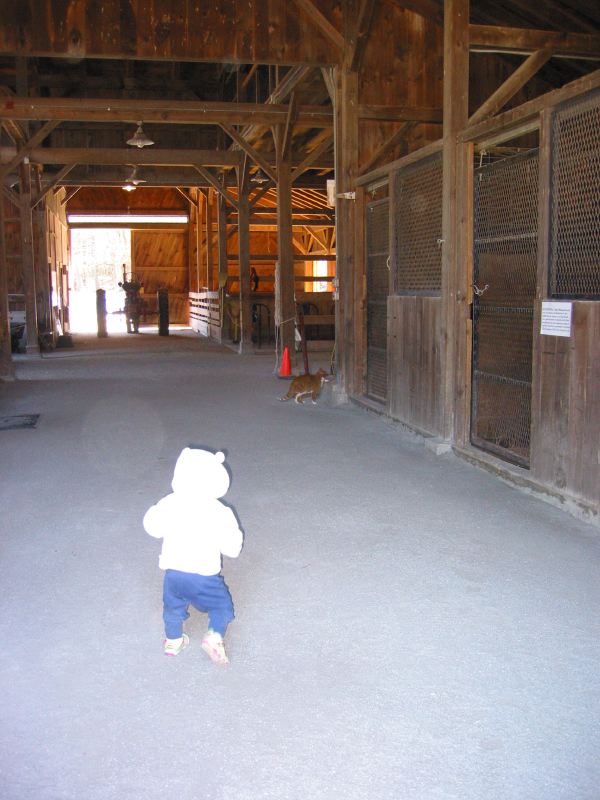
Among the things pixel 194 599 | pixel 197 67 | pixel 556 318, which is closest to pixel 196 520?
pixel 194 599

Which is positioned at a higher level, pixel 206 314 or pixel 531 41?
pixel 531 41

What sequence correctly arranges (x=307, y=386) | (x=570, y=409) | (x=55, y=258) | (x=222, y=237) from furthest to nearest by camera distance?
(x=55, y=258) → (x=222, y=237) → (x=307, y=386) → (x=570, y=409)

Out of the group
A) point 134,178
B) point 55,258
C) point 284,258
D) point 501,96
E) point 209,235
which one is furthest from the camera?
point 209,235

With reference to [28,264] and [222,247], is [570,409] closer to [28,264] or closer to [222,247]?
[28,264]

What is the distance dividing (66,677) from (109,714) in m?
0.31

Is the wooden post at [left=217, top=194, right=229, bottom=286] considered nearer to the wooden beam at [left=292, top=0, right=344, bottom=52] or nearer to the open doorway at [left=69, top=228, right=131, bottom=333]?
the wooden beam at [left=292, top=0, right=344, bottom=52]

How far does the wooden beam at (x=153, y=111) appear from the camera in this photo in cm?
1167

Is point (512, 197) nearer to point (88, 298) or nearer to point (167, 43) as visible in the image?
point (167, 43)

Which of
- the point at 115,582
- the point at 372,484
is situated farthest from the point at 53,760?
the point at 372,484

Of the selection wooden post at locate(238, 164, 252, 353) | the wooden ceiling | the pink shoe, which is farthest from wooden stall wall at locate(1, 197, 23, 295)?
Answer: the pink shoe

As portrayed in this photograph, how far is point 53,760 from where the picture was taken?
219cm

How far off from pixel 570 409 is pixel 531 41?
12.5ft

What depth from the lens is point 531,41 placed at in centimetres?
680

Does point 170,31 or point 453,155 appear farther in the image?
point 170,31
